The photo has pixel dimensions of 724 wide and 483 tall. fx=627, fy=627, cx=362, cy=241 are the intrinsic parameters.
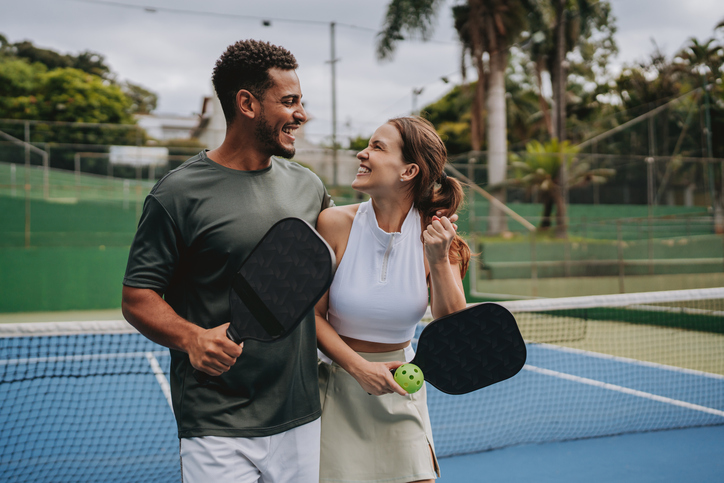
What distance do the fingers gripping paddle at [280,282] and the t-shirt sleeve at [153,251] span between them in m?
0.22

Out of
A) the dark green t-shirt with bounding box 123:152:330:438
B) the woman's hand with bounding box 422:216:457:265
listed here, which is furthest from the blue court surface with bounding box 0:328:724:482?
the woman's hand with bounding box 422:216:457:265

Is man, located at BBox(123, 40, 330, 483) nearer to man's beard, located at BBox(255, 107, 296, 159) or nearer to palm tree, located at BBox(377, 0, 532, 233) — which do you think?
man's beard, located at BBox(255, 107, 296, 159)

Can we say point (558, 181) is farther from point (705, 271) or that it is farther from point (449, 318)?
point (449, 318)

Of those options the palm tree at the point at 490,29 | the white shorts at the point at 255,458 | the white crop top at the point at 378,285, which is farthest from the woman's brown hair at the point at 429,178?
the palm tree at the point at 490,29

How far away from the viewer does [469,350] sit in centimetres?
195

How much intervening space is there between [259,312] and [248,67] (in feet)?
2.53

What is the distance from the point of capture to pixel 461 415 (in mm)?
5754

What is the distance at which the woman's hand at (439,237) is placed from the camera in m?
1.86

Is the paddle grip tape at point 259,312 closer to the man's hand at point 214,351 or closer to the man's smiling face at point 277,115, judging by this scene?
the man's hand at point 214,351

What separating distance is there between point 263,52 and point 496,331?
3.62ft

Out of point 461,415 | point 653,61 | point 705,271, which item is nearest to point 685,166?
point 705,271

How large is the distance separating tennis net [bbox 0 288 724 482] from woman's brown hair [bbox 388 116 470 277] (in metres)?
2.11

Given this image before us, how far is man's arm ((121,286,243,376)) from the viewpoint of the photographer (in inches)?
61.2

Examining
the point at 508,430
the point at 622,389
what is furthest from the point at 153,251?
the point at 622,389
